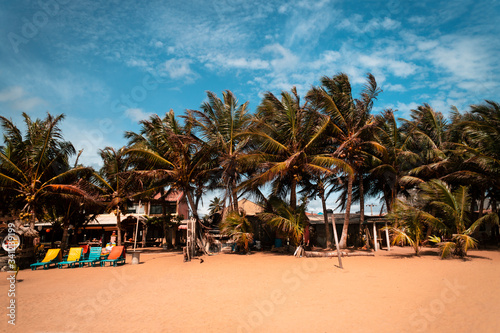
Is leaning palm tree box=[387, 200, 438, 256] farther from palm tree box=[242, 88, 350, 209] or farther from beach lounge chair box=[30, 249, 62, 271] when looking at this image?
beach lounge chair box=[30, 249, 62, 271]

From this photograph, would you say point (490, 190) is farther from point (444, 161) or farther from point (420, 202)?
point (444, 161)

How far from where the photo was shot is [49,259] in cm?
1285

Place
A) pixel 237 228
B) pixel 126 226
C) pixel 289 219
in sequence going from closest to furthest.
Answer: pixel 289 219
pixel 237 228
pixel 126 226

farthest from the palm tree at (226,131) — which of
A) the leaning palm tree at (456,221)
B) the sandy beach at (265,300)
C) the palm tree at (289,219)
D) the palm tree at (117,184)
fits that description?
the leaning palm tree at (456,221)

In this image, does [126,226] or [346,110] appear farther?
[126,226]

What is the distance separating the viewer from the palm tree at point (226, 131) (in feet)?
57.9

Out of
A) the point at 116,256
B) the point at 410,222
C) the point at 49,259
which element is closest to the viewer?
the point at 49,259

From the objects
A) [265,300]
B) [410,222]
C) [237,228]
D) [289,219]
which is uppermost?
[289,219]

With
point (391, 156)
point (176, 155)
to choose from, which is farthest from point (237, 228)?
point (391, 156)

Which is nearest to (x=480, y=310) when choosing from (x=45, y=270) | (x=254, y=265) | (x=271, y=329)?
(x=271, y=329)

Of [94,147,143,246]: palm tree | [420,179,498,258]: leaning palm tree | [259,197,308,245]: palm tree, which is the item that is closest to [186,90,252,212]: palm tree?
[259,197,308,245]: palm tree

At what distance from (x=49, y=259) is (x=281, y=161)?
41.4 ft

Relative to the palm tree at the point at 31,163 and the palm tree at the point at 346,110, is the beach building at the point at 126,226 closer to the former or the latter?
the palm tree at the point at 31,163

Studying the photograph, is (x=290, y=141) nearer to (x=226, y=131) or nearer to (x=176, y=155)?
(x=226, y=131)
